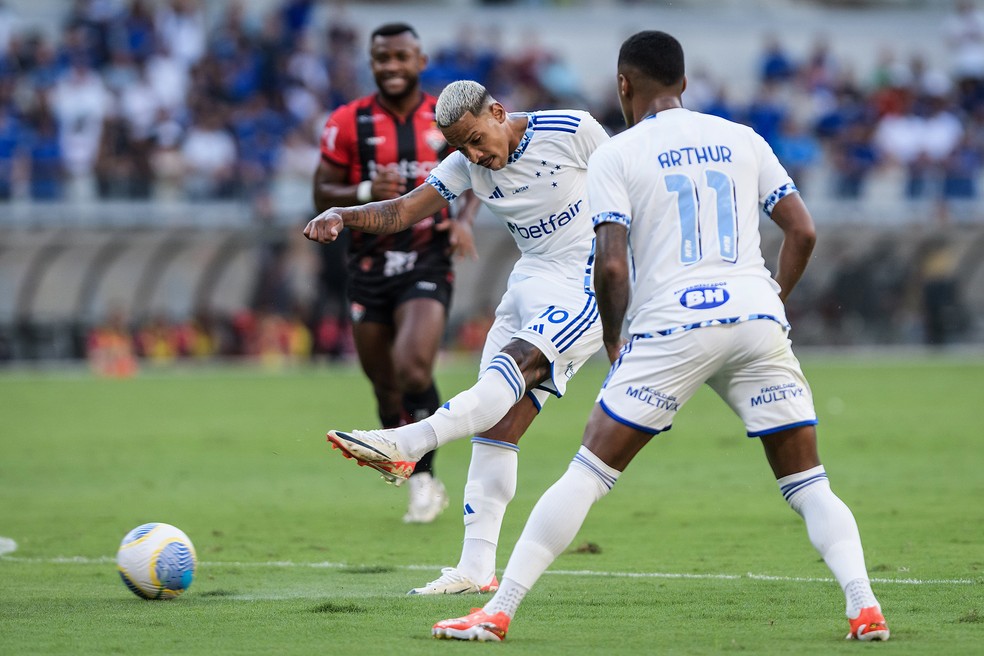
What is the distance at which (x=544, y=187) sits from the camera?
729 centimetres

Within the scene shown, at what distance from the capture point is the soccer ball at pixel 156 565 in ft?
23.2

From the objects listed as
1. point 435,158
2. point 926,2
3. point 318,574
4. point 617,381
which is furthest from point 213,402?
point 926,2

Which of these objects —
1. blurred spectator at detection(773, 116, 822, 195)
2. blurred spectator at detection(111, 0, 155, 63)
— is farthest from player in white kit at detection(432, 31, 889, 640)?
blurred spectator at detection(111, 0, 155, 63)

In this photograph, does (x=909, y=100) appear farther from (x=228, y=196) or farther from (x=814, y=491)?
(x=814, y=491)

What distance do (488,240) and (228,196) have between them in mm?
4736

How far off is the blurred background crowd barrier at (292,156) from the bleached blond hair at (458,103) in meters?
20.1

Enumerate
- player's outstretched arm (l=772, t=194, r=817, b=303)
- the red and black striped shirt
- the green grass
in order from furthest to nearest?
the red and black striped shirt
the green grass
player's outstretched arm (l=772, t=194, r=817, b=303)

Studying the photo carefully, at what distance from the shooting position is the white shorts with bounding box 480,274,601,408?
23.3 feet

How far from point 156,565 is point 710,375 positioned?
2.88 meters

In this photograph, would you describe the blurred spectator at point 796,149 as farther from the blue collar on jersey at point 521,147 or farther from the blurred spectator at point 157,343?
the blue collar on jersey at point 521,147

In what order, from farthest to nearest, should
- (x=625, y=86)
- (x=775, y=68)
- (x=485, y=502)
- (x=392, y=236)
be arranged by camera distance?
(x=775, y=68) → (x=392, y=236) → (x=485, y=502) → (x=625, y=86)

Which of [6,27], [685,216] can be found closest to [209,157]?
[6,27]

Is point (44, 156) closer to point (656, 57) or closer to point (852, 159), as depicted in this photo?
point (852, 159)

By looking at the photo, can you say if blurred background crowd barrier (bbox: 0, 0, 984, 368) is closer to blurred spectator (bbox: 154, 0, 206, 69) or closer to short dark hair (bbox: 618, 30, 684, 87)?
blurred spectator (bbox: 154, 0, 206, 69)
